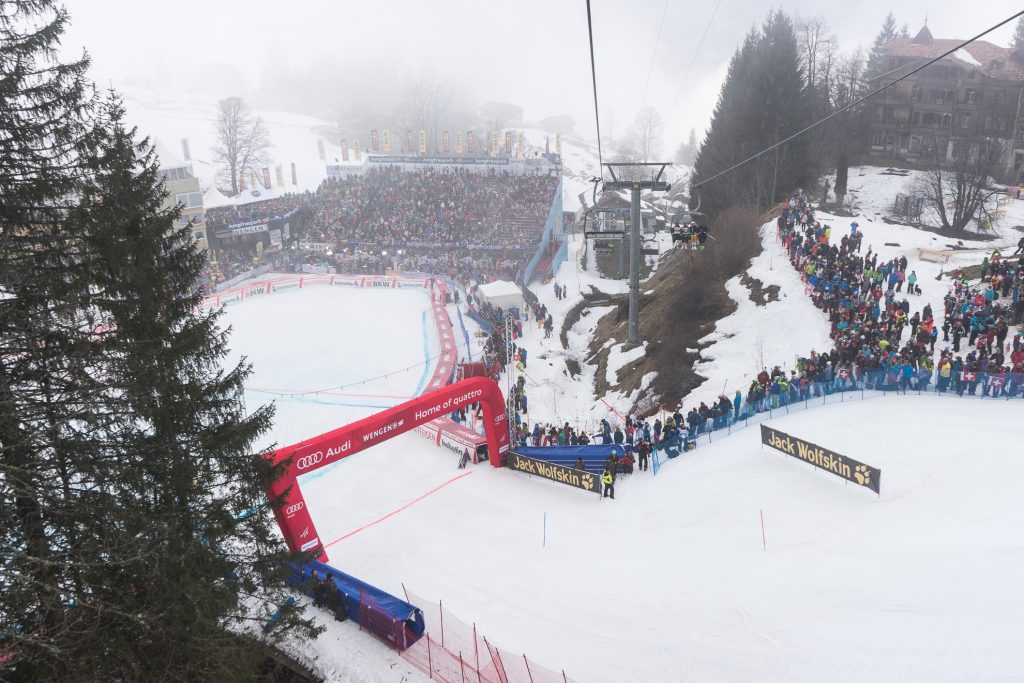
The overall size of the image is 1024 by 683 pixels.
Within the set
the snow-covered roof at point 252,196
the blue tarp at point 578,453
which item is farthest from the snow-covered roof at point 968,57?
the snow-covered roof at point 252,196

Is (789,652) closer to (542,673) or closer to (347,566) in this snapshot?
(542,673)

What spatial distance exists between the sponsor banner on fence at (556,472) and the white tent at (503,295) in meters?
15.2

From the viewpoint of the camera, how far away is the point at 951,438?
13.9m

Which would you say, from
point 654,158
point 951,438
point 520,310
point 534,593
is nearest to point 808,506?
point 951,438

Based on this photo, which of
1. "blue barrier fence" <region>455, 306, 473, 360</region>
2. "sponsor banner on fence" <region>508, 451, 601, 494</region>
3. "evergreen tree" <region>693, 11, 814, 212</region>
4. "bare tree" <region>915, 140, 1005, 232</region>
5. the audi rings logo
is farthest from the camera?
"evergreen tree" <region>693, 11, 814, 212</region>

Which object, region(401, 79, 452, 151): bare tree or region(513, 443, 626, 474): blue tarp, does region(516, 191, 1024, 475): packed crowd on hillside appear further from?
region(401, 79, 452, 151): bare tree

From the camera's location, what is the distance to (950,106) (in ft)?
145

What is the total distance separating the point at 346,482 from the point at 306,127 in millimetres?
125310

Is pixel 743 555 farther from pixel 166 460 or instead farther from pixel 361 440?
pixel 166 460

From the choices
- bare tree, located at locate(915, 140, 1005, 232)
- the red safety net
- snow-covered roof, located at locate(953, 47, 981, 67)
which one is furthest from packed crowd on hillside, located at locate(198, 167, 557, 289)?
snow-covered roof, located at locate(953, 47, 981, 67)

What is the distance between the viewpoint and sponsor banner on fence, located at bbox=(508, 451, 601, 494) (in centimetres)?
1584

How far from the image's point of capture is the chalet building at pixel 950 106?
132 feet

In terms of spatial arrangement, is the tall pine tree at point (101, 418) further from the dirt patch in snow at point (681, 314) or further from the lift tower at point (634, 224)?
the dirt patch in snow at point (681, 314)

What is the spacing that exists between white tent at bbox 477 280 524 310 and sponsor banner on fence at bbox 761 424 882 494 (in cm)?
1842
